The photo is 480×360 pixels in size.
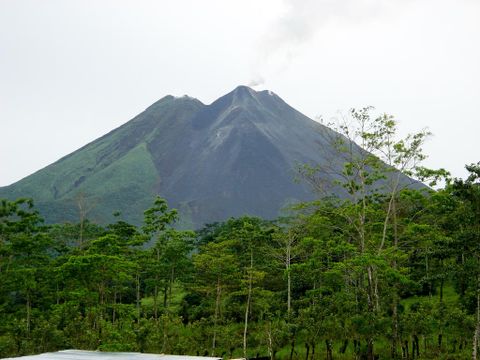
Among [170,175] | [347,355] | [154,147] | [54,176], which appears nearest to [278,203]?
[170,175]

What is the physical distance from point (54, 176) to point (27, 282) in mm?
140992

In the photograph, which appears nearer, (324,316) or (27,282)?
(324,316)

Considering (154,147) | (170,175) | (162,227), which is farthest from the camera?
(154,147)

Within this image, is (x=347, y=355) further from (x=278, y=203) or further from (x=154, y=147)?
(x=154, y=147)

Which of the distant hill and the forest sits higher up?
the distant hill

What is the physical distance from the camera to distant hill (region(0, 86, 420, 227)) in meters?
134

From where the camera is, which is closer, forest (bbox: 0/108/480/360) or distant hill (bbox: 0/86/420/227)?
forest (bbox: 0/108/480/360)

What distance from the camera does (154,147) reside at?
171875 millimetres

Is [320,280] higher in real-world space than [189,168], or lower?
lower

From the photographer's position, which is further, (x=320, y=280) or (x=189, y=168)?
(x=189, y=168)

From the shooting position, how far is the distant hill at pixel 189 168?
134 m

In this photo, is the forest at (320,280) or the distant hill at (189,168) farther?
the distant hill at (189,168)

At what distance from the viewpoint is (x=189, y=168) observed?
16088cm

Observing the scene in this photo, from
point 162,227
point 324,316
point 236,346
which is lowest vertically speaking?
point 236,346
